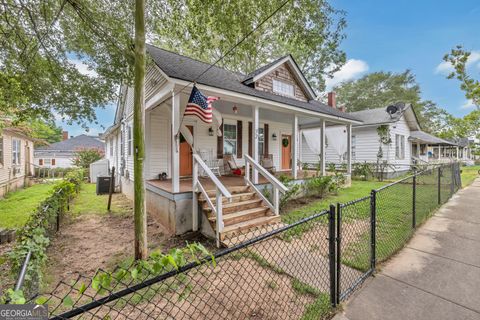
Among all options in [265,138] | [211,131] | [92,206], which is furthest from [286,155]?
[92,206]

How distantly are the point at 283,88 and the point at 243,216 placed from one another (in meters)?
6.94

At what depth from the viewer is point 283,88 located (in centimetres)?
1017

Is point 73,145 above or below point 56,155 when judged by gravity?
above

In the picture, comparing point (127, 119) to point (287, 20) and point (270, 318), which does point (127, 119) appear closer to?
point (287, 20)

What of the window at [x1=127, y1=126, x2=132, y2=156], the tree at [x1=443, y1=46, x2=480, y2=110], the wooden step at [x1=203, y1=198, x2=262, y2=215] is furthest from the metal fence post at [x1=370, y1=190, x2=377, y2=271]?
the tree at [x1=443, y1=46, x2=480, y2=110]

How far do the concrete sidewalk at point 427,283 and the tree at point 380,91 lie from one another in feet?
108

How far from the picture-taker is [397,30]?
12.2m

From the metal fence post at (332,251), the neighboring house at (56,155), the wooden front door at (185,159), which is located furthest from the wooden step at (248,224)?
the neighboring house at (56,155)

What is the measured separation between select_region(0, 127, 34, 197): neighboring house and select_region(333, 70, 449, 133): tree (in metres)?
36.4

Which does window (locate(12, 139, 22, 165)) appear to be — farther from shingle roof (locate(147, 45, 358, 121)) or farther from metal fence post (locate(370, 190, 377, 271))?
metal fence post (locate(370, 190, 377, 271))

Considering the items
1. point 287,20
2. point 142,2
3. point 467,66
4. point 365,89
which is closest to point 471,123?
point 467,66

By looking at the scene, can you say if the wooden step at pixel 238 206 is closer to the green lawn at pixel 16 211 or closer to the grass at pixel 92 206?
the grass at pixel 92 206

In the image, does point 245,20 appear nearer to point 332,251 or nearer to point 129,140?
point 332,251

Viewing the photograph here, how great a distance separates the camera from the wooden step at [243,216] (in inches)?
196
